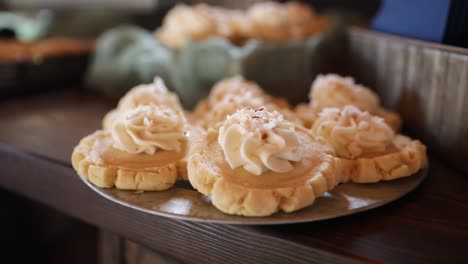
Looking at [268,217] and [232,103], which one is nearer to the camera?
[268,217]

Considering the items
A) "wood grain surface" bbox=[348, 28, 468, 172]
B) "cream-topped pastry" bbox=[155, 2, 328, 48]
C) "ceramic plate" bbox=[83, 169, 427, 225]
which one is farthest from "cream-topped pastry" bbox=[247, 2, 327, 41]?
"ceramic plate" bbox=[83, 169, 427, 225]

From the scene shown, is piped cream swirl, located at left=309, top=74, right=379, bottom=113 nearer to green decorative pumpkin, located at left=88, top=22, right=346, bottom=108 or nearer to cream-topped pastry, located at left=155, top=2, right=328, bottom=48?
green decorative pumpkin, located at left=88, top=22, right=346, bottom=108

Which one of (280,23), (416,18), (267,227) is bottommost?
(267,227)

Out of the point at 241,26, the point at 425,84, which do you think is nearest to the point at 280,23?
the point at 241,26

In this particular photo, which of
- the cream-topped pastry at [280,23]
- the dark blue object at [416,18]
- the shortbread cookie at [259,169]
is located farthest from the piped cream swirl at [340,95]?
the cream-topped pastry at [280,23]

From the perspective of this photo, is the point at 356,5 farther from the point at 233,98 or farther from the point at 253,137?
the point at 253,137

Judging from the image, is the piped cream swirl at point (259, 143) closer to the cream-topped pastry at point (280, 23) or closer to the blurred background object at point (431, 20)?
the blurred background object at point (431, 20)

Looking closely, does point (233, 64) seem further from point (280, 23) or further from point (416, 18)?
point (416, 18)

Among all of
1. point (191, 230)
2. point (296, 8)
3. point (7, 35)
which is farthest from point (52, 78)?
point (191, 230)
